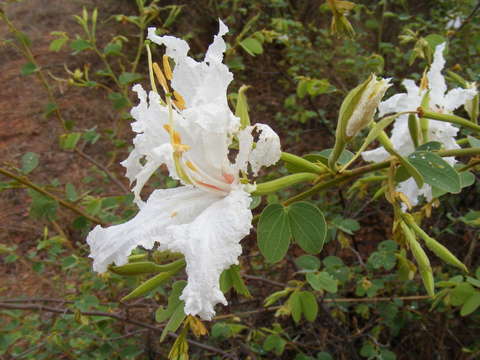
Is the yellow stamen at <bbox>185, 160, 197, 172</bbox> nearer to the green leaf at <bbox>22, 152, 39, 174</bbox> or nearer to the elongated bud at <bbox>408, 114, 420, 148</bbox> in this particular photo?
the elongated bud at <bbox>408, 114, 420, 148</bbox>

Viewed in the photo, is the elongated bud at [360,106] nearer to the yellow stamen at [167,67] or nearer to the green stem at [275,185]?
the green stem at [275,185]

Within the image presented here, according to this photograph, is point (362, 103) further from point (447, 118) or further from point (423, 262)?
point (423, 262)

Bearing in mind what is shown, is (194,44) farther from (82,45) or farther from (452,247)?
(452,247)

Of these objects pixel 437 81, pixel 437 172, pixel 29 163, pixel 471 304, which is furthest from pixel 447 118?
pixel 29 163

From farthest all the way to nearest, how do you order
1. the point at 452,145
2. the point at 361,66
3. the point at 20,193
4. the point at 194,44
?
the point at 194,44, the point at 20,193, the point at 361,66, the point at 452,145

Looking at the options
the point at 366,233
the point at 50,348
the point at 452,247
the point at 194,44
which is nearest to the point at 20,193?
the point at 194,44
